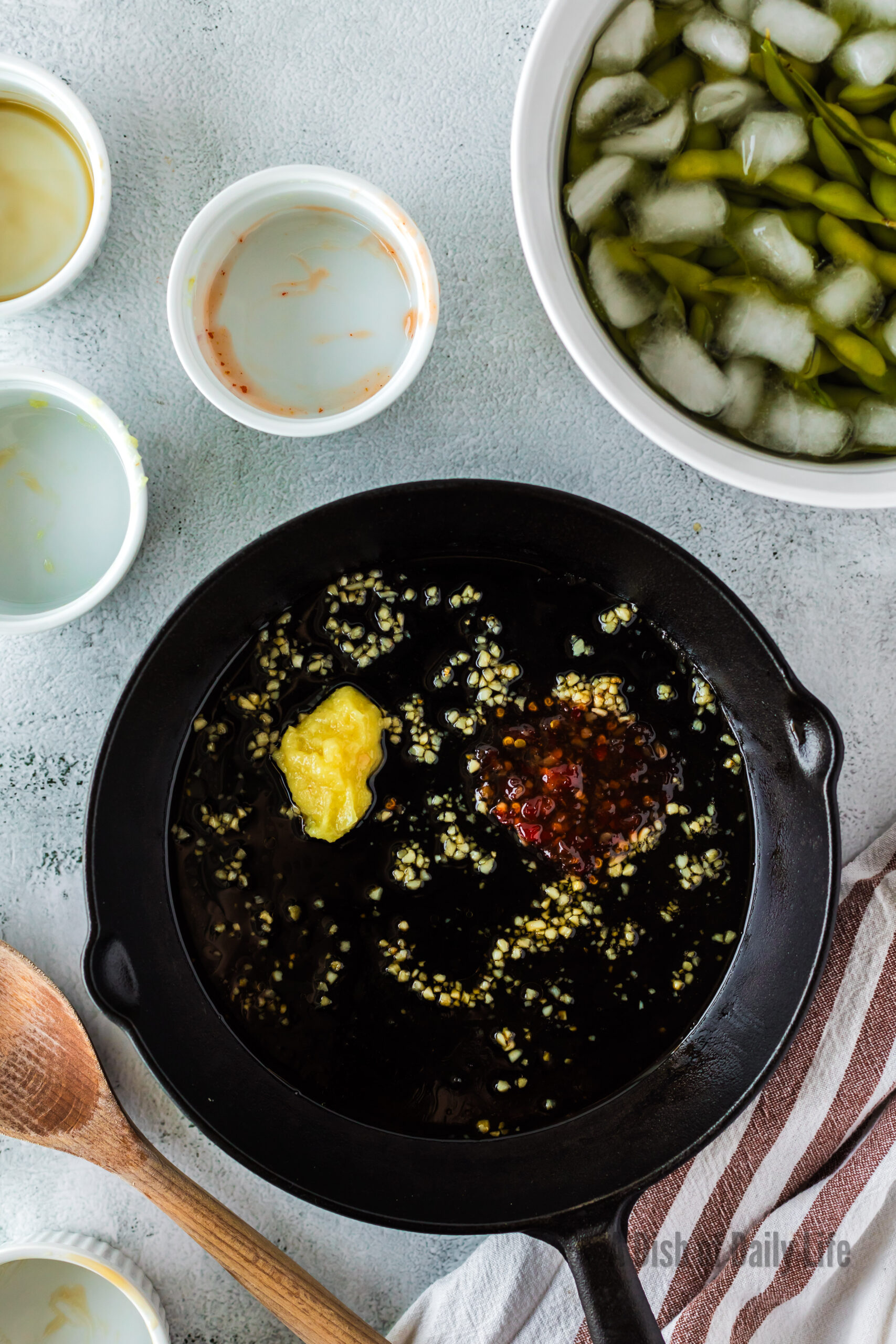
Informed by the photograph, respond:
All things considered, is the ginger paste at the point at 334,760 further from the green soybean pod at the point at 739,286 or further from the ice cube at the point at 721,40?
the ice cube at the point at 721,40

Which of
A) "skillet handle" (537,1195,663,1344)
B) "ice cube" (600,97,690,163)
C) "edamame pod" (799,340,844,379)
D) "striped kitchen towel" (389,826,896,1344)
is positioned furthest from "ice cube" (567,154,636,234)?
"skillet handle" (537,1195,663,1344)

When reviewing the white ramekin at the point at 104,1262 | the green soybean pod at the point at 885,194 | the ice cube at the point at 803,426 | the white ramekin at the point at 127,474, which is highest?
the green soybean pod at the point at 885,194

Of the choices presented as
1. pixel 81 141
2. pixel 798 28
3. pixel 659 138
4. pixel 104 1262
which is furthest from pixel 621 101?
pixel 104 1262

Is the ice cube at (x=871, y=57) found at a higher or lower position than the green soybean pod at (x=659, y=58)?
higher

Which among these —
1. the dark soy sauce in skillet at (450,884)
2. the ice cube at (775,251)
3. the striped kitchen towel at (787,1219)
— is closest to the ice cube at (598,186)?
the ice cube at (775,251)

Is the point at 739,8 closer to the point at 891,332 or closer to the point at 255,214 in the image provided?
the point at 891,332

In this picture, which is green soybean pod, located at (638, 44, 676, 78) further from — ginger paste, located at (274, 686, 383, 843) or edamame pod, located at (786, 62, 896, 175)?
ginger paste, located at (274, 686, 383, 843)

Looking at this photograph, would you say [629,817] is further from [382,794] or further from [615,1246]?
[615,1246]
